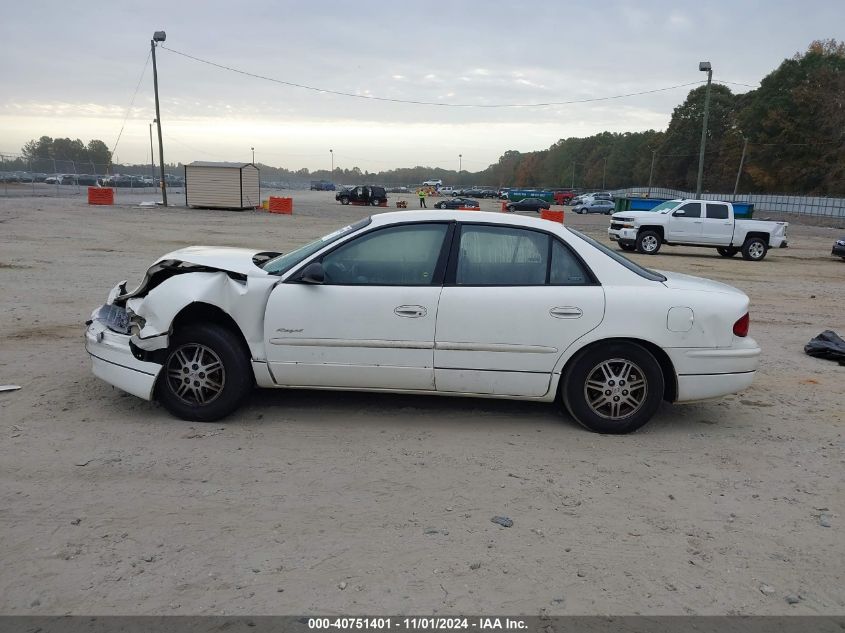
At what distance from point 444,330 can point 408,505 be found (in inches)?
A: 55.9

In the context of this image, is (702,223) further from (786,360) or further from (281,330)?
(281,330)

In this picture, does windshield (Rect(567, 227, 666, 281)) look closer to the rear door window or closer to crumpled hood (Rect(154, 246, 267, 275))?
crumpled hood (Rect(154, 246, 267, 275))

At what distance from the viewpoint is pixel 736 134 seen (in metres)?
81.7

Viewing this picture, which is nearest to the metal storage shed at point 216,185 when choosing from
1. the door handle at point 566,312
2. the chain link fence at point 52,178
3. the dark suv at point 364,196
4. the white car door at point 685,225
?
the chain link fence at point 52,178

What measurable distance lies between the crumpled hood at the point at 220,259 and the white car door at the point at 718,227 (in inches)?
735

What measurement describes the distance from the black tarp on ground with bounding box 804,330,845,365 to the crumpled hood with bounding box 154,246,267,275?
20.3 ft

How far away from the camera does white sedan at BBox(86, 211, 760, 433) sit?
4.74 m

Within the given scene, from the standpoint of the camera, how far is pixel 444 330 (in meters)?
4.74

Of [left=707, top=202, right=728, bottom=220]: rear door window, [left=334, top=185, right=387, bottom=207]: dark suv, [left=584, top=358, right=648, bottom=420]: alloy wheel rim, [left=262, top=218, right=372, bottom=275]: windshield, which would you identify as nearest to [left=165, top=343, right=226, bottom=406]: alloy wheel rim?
[left=262, top=218, right=372, bottom=275]: windshield

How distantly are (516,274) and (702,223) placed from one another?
18.3m

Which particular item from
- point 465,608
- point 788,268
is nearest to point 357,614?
point 465,608

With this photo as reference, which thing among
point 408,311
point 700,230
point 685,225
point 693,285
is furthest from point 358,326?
point 700,230

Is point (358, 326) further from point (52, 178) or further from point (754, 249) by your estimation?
point (52, 178)
